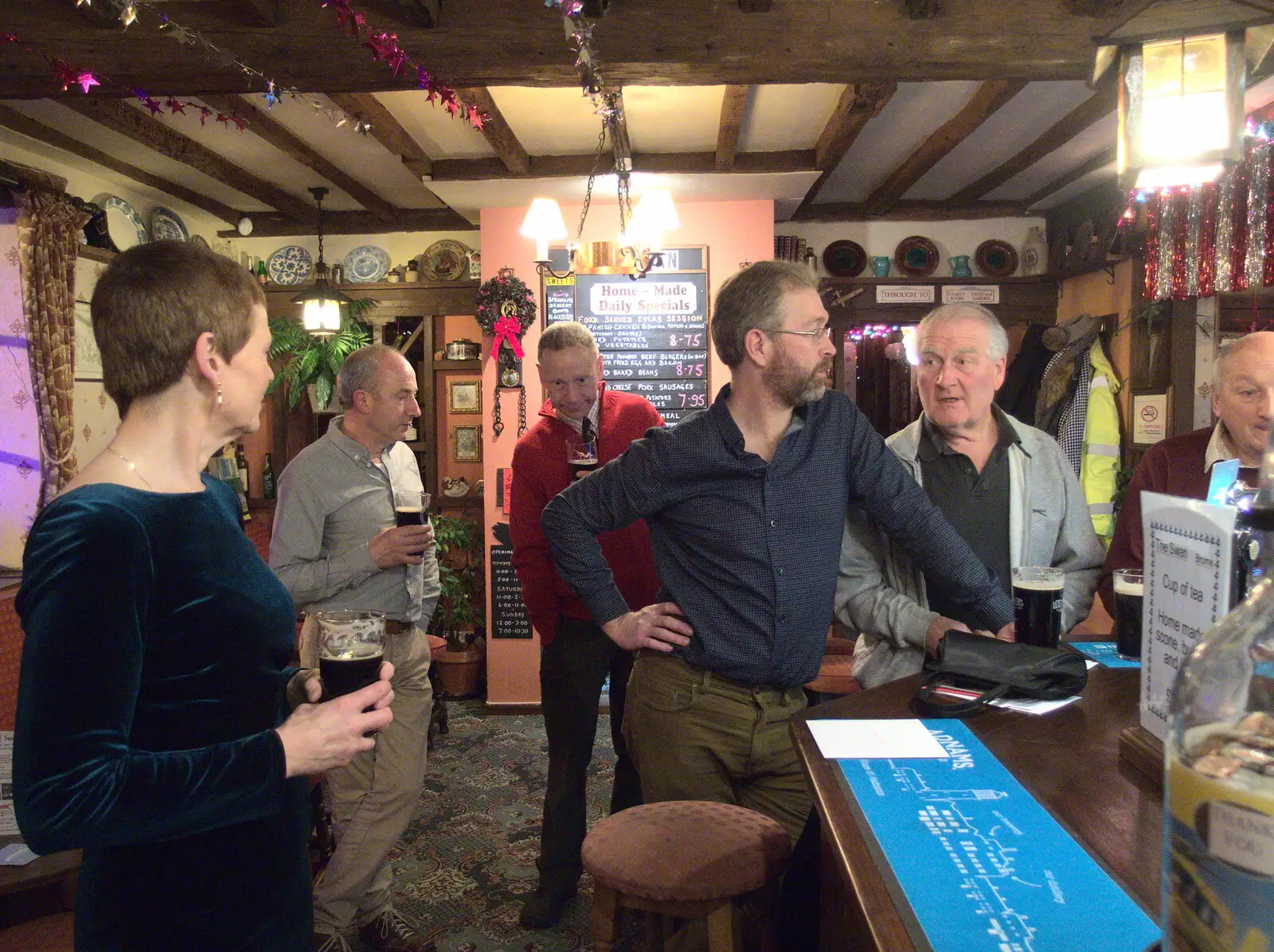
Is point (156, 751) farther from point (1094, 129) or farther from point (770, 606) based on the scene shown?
point (1094, 129)

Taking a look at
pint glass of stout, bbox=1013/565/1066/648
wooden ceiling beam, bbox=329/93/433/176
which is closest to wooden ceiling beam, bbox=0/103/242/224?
wooden ceiling beam, bbox=329/93/433/176

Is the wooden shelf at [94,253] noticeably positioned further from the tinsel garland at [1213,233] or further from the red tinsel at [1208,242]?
the red tinsel at [1208,242]

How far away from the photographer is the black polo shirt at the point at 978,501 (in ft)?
7.36

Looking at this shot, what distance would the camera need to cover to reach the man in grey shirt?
273 centimetres

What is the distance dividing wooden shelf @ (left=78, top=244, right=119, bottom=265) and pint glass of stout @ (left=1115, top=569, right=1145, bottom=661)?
5289 millimetres

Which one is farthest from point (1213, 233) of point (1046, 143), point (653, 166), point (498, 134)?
point (498, 134)

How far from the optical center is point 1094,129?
15.3 ft

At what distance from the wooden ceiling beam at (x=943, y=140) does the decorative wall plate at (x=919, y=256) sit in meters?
0.31

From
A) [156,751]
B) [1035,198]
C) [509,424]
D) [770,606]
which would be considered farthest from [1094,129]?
[156,751]

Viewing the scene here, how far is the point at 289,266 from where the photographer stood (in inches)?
260

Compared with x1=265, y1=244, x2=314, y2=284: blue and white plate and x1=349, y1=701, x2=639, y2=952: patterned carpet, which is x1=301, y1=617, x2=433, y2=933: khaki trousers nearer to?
x1=349, y1=701, x2=639, y2=952: patterned carpet

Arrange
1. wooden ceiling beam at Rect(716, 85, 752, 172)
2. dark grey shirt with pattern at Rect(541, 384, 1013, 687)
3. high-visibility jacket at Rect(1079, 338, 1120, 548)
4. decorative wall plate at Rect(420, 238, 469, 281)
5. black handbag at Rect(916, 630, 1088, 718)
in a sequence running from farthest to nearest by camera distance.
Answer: decorative wall plate at Rect(420, 238, 469, 281), high-visibility jacket at Rect(1079, 338, 1120, 548), wooden ceiling beam at Rect(716, 85, 752, 172), dark grey shirt with pattern at Rect(541, 384, 1013, 687), black handbag at Rect(916, 630, 1088, 718)

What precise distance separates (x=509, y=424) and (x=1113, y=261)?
386 cm

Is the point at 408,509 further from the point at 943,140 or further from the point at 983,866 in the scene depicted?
the point at 943,140
